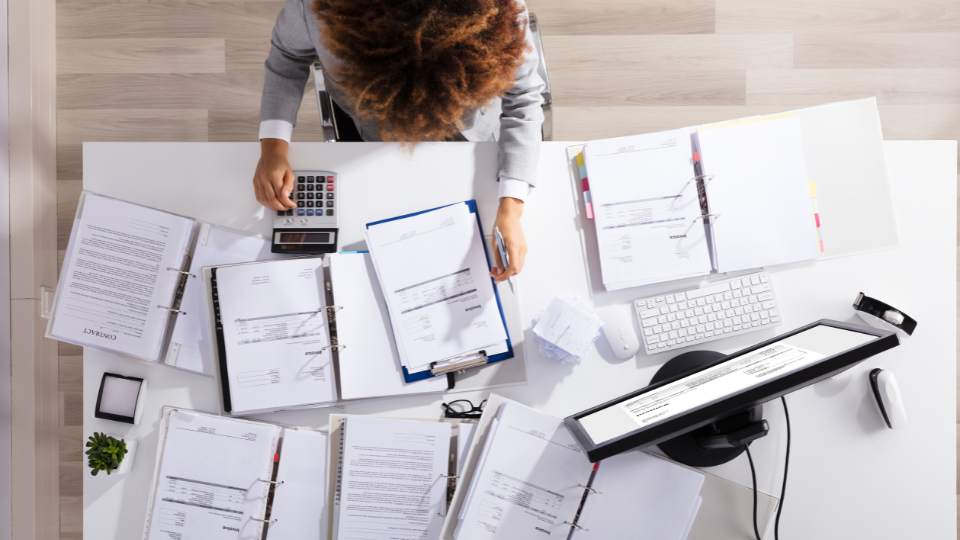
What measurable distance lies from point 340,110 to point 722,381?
3.27 ft

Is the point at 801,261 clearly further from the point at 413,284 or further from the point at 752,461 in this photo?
the point at 413,284

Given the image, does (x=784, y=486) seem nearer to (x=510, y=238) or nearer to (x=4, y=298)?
(x=510, y=238)

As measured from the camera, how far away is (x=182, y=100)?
1.71 metres

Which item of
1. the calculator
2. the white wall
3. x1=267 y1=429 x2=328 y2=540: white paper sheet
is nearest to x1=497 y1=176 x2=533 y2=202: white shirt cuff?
the calculator

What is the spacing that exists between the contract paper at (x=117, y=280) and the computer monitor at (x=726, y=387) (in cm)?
84

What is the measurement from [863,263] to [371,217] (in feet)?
3.42

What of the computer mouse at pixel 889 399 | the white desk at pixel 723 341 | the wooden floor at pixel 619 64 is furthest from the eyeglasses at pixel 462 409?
the wooden floor at pixel 619 64

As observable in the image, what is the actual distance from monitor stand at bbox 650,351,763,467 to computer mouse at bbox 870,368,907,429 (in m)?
0.26

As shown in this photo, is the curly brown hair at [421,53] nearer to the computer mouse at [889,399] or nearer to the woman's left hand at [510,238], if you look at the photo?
the woman's left hand at [510,238]

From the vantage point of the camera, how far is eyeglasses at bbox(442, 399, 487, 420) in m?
1.05

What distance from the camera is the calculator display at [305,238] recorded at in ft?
3.46

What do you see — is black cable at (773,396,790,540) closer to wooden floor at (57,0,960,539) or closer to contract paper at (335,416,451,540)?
contract paper at (335,416,451,540)

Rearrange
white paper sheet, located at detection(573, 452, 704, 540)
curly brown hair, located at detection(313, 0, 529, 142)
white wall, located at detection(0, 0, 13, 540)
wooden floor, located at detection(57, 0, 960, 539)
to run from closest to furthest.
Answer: curly brown hair, located at detection(313, 0, 529, 142)
white paper sheet, located at detection(573, 452, 704, 540)
white wall, located at detection(0, 0, 13, 540)
wooden floor, located at detection(57, 0, 960, 539)

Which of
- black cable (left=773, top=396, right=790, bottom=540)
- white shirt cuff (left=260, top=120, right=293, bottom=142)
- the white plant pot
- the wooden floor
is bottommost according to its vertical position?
black cable (left=773, top=396, right=790, bottom=540)
